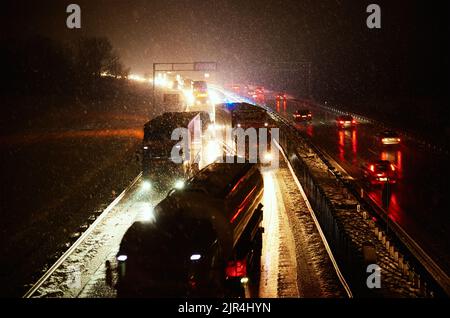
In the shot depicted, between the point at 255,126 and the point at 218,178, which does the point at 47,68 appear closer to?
the point at 255,126

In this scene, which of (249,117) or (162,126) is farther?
(249,117)

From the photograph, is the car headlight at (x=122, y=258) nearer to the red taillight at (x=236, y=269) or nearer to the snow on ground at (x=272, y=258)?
the red taillight at (x=236, y=269)

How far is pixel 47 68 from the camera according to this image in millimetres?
84000

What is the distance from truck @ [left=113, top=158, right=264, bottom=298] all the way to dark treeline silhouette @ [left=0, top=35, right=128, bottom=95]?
64.3m

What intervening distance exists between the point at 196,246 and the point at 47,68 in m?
82.7

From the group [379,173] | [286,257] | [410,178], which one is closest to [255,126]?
[410,178]

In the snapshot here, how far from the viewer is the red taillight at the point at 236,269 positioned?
1007 cm

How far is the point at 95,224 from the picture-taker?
710 inches

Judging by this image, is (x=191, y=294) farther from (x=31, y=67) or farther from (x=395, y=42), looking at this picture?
(x=395, y=42)

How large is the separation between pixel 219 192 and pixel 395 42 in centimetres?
9413

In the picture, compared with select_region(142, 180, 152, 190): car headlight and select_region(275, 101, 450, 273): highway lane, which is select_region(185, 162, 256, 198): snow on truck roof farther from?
select_region(142, 180, 152, 190): car headlight

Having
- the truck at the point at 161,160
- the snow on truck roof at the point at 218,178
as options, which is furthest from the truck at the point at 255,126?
the snow on truck roof at the point at 218,178

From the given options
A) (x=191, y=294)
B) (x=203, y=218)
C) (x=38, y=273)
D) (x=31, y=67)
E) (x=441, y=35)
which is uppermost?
(x=441, y=35)

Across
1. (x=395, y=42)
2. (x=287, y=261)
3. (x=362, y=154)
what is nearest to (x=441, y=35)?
(x=395, y=42)
